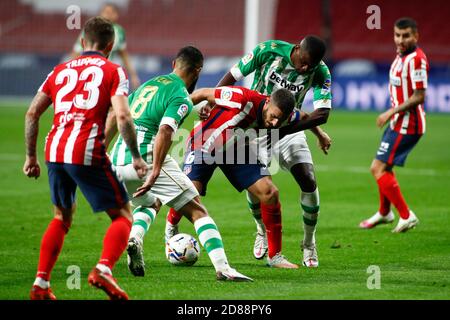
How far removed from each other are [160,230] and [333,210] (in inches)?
112

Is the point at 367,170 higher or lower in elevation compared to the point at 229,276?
lower

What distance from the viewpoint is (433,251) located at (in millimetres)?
9453

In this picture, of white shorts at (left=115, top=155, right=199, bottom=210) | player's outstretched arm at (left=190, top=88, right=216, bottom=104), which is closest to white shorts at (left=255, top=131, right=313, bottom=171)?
player's outstretched arm at (left=190, top=88, right=216, bottom=104)

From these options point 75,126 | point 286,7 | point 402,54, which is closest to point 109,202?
point 75,126

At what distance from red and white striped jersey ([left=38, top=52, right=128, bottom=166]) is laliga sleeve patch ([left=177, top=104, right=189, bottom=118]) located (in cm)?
79

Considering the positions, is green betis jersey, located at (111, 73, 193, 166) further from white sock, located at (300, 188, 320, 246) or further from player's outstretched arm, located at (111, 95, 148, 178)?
white sock, located at (300, 188, 320, 246)

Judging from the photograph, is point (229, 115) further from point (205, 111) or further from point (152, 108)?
point (152, 108)

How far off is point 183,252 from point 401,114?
4.33m

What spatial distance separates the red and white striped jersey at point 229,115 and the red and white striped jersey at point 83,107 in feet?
5.29

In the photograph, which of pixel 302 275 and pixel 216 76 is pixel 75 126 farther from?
pixel 216 76

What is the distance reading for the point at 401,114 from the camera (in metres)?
11.5

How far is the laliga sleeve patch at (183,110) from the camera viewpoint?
7.41 m

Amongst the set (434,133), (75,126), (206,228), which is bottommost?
(434,133)

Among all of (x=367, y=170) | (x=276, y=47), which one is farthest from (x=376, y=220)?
(x=367, y=170)
